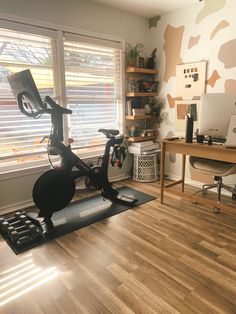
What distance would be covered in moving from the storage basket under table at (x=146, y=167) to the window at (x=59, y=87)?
2.08 feet

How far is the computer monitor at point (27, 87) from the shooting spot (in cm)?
201

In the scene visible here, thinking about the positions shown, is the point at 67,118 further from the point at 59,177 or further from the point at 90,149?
the point at 59,177

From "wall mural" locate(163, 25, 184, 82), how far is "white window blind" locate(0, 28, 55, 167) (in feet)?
5.74

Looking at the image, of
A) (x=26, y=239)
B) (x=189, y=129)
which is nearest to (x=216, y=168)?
(x=189, y=129)

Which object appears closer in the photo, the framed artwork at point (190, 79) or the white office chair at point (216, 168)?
the white office chair at point (216, 168)

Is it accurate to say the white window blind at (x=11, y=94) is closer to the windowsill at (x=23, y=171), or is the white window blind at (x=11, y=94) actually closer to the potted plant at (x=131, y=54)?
the windowsill at (x=23, y=171)

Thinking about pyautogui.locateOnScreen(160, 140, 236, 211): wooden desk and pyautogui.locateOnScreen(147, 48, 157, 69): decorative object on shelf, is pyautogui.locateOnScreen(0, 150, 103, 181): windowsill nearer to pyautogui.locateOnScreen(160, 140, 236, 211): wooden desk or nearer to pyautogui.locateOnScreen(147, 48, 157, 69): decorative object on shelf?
pyautogui.locateOnScreen(160, 140, 236, 211): wooden desk

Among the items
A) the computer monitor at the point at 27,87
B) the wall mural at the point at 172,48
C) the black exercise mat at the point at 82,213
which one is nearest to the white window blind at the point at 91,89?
the wall mural at the point at 172,48

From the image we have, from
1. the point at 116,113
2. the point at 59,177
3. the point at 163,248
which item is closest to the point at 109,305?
the point at 163,248

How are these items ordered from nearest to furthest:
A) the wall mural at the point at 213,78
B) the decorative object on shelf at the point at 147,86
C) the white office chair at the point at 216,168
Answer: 1. the white office chair at the point at 216,168
2. the wall mural at the point at 213,78
3. the decorative object on shelf at the point at 147,86

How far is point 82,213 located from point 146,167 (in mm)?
1421

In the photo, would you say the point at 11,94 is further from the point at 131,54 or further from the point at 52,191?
the point at 131,54

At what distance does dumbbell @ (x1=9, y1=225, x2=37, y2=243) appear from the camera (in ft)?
7.06

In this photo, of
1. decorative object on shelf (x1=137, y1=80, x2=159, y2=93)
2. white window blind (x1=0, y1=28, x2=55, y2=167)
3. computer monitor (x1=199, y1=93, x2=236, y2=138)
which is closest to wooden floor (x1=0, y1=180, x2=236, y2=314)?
computer monitor (x1=199, y1=93, x2=236, y2=138)
